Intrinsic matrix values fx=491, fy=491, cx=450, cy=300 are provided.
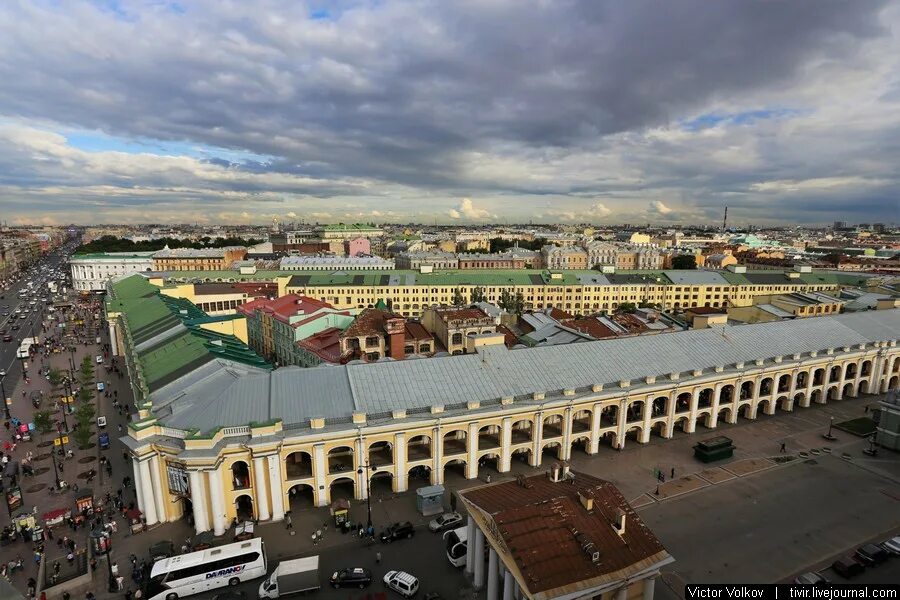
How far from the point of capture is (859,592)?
2844 centimetres

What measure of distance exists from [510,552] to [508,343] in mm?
38909

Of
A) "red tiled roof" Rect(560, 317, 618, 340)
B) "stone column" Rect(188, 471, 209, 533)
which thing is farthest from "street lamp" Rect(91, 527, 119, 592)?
"red tiled roof" Rect(560, 317, 618, 340)

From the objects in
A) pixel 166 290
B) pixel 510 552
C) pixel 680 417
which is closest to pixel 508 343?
pixel 680 417

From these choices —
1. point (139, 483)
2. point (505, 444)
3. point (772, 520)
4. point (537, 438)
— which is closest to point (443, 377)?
point (505, 444)

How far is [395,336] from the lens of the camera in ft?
192

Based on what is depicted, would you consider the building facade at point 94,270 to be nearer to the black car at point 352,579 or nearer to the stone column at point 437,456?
the stone column at point 437,456

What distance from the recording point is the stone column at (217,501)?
33.5 meters

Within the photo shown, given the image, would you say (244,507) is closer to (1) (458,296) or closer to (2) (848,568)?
(2) (848,568)

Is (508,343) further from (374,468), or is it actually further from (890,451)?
(890,451)

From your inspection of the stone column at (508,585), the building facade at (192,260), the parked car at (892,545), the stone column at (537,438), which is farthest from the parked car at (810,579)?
the building facade at (192,260)

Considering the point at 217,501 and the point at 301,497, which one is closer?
the point at 217,501

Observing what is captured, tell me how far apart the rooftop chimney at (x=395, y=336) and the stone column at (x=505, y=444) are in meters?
20.2

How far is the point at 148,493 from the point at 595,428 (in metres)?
36.4

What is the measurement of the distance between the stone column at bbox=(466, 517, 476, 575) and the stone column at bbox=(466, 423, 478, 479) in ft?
34.2
